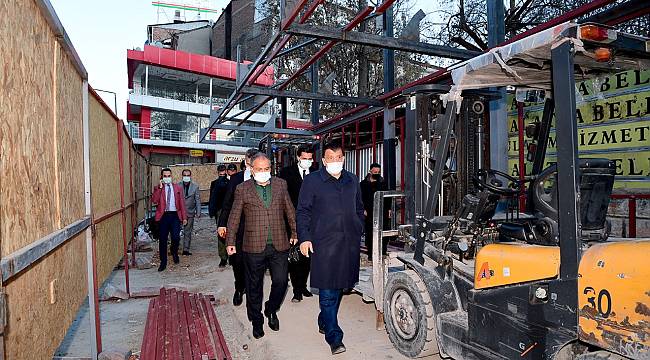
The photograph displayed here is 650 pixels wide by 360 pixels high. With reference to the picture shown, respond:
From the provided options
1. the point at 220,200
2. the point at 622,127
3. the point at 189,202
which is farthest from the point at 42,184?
the point at 189,202

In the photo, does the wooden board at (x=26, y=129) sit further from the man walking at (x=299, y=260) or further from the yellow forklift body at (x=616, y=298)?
the man walking at (x=299, y=260)

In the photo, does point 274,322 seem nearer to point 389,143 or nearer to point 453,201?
point 453,201

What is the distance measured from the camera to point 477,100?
4555 mm

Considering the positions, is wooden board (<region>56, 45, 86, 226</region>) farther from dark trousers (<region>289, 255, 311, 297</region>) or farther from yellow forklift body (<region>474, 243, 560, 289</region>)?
dark trousers (<region>289, 255, 311, 297</region>)

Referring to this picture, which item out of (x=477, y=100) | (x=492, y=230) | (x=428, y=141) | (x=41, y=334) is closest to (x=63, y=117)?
(x=41, y=334)

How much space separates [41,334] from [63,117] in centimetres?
138

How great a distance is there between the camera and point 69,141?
3.25m

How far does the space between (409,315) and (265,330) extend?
5.75ft

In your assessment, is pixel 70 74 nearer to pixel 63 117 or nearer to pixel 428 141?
pixel 63 117

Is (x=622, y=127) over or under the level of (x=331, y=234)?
over

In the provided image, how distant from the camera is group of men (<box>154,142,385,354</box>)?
14.5 ft

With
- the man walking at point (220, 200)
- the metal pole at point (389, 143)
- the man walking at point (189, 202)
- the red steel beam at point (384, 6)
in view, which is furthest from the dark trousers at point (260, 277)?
the man walking at point (189, 202)

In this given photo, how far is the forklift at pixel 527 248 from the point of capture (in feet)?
8.04

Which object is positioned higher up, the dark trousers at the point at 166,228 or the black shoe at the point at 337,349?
the dark trousers at the point at 166,228
